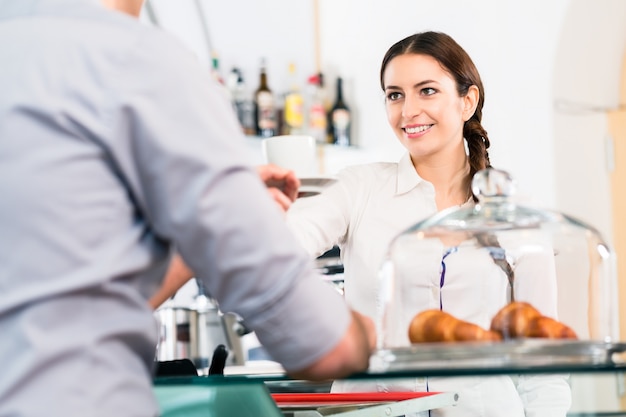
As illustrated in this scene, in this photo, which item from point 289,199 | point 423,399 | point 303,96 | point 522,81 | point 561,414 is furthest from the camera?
point 303,96

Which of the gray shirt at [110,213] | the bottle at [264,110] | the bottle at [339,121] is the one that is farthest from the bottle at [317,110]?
the gray shirt at [110,213]

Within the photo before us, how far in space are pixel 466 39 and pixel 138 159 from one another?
3446 mm

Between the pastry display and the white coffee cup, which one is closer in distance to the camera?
the pastry display

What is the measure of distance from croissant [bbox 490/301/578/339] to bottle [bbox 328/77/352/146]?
339 centimetres

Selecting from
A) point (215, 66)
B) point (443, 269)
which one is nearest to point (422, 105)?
point (443, 269)

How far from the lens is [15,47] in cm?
75

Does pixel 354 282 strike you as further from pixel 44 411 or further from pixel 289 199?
pixel 44 411

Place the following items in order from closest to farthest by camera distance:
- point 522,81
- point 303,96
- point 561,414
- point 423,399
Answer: point 423,399 → point 561,414 → point 522,81 → point 303,96

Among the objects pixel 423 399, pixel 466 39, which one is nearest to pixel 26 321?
pixel 423 399

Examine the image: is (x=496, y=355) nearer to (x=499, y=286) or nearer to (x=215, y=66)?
(x=499, y=286)

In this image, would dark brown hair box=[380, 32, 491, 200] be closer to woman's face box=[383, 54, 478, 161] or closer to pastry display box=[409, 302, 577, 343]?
woman's face box=[383, 54, 478, 161]

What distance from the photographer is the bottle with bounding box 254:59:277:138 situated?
4.07 metres

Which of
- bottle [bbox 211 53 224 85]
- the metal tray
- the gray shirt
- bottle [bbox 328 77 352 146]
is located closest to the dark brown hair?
the metal tray

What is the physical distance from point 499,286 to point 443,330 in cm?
38
